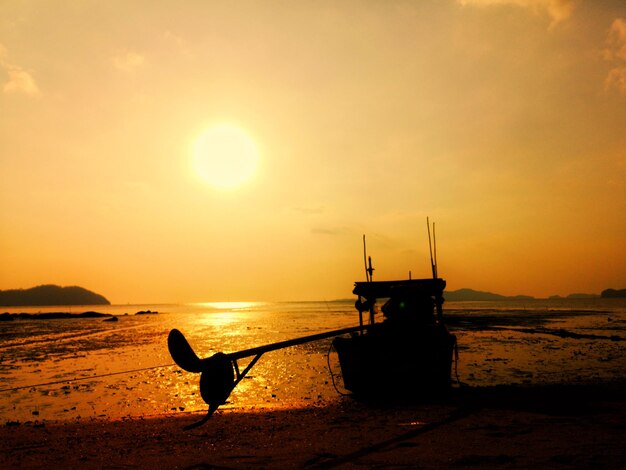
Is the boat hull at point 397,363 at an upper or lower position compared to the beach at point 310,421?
upper

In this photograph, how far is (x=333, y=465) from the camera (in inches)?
316

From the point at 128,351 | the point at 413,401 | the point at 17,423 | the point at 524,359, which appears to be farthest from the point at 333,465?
the point at 128,351

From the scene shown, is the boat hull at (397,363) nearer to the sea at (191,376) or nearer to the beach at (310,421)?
the beach at (310,421)

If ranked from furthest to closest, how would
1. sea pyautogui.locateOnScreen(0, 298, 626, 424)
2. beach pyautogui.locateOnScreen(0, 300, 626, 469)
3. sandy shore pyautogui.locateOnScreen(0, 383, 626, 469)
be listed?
sea pyautogui.locateOnScreen(0, 298, 626, 424) → beach pyautogui.locateOnScreen(0, 300, 626, 469) → sandy shore pyautogui.locateOnScreen(0, 383, 626, 469)

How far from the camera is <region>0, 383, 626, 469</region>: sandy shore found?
321 inches

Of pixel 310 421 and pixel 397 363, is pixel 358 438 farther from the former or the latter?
pixel 397 363

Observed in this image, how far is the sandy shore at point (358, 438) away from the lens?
321 inches

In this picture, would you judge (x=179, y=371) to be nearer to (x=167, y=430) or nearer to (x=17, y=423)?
(x=17, y=423)

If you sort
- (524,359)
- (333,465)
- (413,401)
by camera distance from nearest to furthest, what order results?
1. (333,465)
2. (413,401)
3. (524,359)

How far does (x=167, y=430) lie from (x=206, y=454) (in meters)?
2.54

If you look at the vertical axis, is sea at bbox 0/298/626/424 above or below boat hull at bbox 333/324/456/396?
below

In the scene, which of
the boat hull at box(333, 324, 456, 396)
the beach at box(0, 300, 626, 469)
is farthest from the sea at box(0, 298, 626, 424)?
the boat hull at box(333, 324, 456, 396)

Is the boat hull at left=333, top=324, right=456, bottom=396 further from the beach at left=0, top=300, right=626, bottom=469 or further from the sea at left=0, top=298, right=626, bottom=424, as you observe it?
the sea at left=0, top=298, right=626, bottom=424

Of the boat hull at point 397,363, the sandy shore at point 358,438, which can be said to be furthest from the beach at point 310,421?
the boat hull at point 397,363
